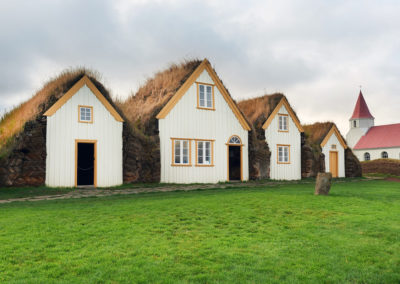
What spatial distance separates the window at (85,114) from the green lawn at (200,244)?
9221mm

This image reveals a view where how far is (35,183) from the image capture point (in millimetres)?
18844

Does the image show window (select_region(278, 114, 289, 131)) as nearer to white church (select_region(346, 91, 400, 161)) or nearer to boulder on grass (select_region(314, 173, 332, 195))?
boulder on grass (select_region(314, 173, 332, 195))

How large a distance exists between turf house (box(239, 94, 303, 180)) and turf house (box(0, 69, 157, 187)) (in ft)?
32.7

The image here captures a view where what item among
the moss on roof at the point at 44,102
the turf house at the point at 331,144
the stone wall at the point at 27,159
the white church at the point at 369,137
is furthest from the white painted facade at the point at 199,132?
the white church at the point at 369,137

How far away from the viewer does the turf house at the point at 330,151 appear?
33094mm

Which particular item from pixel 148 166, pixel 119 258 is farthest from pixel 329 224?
pixel 148 166

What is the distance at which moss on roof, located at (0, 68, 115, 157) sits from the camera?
19.4 metres

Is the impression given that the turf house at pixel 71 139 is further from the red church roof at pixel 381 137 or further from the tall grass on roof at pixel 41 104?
the red church roof at pixel 381 137

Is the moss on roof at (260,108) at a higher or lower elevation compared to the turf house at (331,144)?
higher

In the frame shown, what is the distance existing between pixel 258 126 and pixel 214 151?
19.7ft

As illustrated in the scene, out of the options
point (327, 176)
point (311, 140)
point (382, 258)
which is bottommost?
point (382, 258)

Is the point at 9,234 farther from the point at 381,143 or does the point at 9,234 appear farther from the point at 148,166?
the point at 381,143

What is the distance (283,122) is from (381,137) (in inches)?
1769

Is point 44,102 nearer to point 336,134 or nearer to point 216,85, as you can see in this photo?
point 216,85
